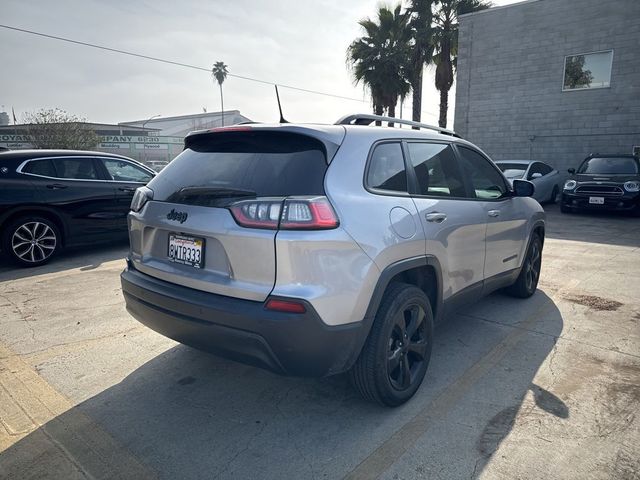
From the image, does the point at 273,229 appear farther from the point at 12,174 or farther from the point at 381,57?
the point at 381,57

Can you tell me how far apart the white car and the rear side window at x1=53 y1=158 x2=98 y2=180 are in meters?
10.6

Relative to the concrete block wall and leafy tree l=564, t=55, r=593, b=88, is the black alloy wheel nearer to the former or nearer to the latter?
the concrete block wall

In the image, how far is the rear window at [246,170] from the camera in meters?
2.28

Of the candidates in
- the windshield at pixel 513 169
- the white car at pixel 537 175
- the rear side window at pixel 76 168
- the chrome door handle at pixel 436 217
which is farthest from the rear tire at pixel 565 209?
the rear side window at pixel 76 168

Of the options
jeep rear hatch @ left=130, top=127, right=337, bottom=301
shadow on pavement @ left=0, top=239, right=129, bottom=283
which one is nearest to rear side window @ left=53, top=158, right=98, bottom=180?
shadow on pavement @ left=0, top=239, right=129, bottom=283

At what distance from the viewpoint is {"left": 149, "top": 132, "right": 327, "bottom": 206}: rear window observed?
228cm

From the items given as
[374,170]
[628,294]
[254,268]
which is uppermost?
[374,170]

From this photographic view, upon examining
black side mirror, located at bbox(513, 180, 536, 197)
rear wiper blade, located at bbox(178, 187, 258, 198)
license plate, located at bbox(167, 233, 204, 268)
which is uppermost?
rear wiper blade, located at bbox(178, 187, 258, 198)

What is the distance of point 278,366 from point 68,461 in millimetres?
1164

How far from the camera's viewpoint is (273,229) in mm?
2150

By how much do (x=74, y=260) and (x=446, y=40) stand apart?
64.2 ft

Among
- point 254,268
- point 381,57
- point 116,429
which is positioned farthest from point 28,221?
point 381,57

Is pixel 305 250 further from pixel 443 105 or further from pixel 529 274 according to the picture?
pixel 443 105

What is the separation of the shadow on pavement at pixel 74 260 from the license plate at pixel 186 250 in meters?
3.99
